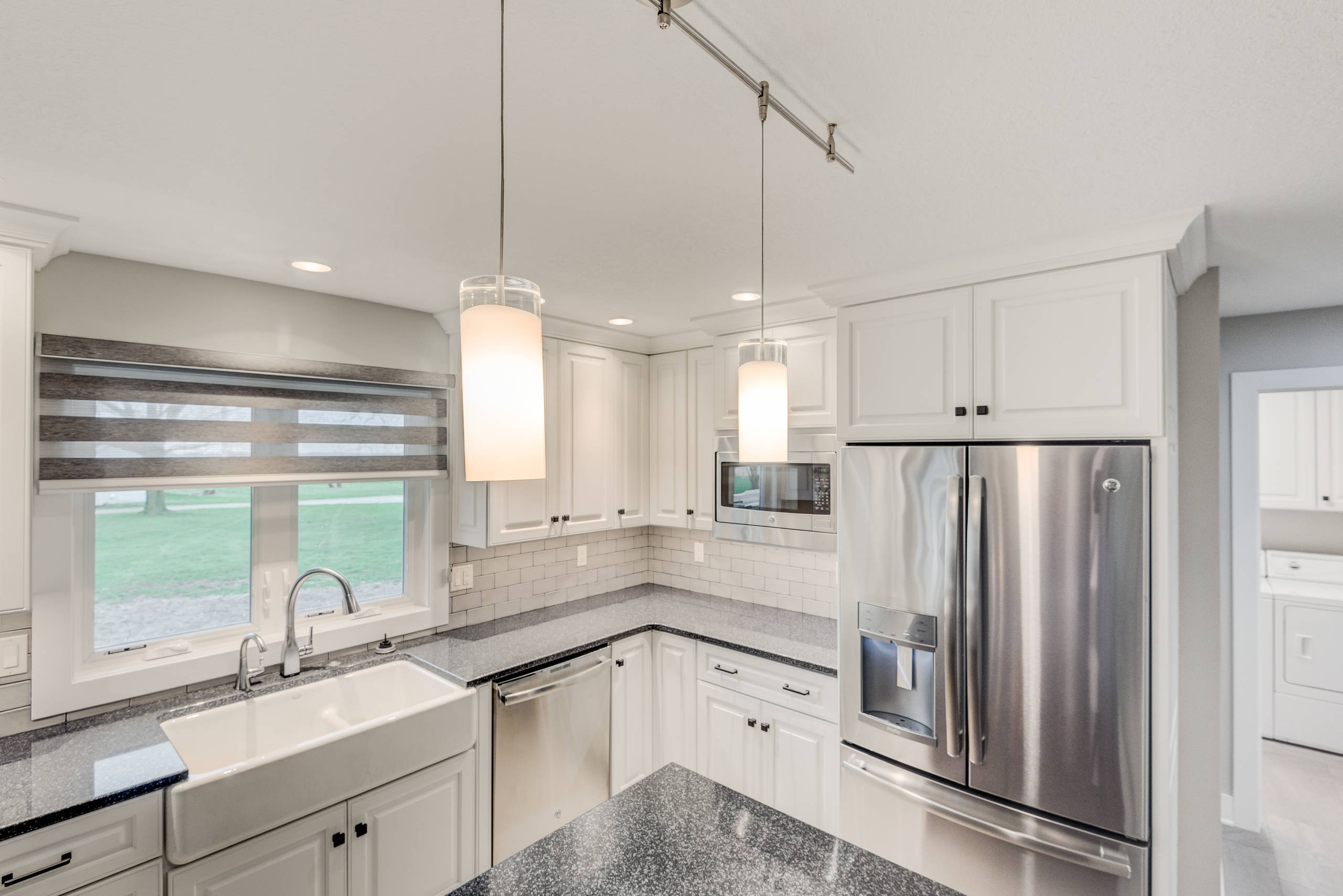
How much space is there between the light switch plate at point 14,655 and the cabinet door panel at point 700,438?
99.7 inches

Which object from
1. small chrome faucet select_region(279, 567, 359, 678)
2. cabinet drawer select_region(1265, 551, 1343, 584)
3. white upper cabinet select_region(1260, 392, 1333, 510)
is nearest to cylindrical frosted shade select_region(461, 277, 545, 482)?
small chrome faucet select_region(279, 567, 359, 678)

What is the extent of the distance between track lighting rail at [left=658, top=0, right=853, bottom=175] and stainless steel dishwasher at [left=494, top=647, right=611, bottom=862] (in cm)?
216

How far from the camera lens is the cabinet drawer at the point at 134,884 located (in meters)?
1.56

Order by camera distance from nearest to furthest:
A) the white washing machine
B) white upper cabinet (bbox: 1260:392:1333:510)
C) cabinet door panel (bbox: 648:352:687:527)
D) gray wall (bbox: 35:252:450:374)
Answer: gray wall (bbox: 35:252:450:374), cabinet door panel (bbox: 648:352:687:527), the white washing machine, white upper cabinet (bbox: 1260:392:1333:510)

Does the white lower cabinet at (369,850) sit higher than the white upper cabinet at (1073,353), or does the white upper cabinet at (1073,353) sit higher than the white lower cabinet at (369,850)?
the white upper cabinet at (1073,353)

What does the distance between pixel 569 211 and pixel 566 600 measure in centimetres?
233

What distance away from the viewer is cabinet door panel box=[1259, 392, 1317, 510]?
Result: 3.84 m

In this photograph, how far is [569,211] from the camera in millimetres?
1694

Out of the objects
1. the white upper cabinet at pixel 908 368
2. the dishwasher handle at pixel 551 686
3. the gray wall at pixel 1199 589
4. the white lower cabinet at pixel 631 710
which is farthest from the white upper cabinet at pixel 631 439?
the gray wall at pixel 1199 589

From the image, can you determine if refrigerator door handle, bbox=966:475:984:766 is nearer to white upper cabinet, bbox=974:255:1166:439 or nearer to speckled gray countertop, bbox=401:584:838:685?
white upper cabinet, bbox=974:255:1166:439

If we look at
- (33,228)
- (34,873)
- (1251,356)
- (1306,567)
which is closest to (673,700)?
(34,873)

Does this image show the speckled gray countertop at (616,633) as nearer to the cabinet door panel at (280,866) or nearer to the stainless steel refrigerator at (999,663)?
the stainless steel refrigerator at (999,663)

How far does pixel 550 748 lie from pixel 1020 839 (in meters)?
1.73

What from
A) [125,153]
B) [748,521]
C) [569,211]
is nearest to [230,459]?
[125,153]
